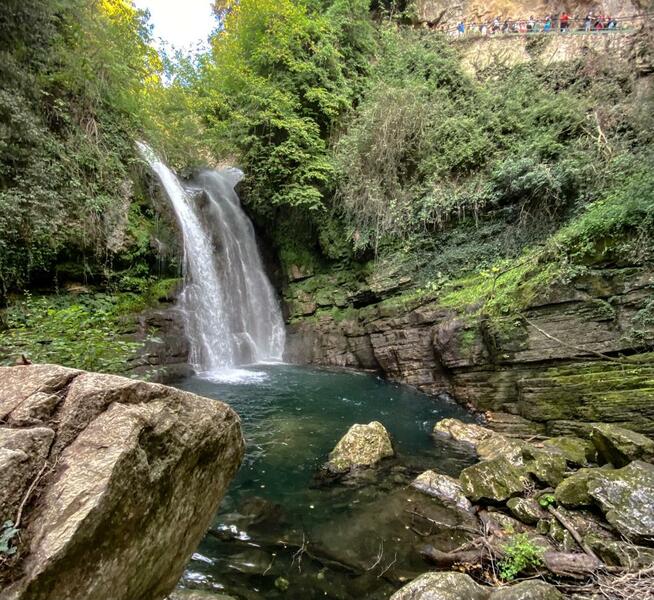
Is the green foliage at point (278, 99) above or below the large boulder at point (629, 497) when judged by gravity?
above

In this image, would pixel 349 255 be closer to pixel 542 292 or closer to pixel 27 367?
pixel 542 292

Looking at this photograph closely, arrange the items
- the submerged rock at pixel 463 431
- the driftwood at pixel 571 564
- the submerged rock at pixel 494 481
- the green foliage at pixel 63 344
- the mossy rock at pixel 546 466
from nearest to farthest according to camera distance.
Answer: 1. the driftwood at pixel 571 564
2. the green foliage at pixel 63 344
3. the submerged rock at pixel 494 481
4. the mossy rock at pixel 546 466
5. the submerged rock at pixel 463 431

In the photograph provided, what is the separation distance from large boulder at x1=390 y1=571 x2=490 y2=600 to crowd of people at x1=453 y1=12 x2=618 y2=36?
20148 mm

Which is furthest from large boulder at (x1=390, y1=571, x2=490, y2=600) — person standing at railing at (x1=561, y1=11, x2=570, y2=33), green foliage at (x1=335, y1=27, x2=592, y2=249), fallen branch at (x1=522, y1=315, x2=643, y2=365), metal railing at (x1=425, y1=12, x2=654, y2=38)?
person standing at railing at (x1=561, y1=11, x2=570, y2=33)

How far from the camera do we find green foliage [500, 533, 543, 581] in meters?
3.01

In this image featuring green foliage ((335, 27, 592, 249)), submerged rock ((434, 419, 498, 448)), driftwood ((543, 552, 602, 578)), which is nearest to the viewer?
driftwood ((543, 552, 602, 578))

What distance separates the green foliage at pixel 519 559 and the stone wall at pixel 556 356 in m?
3.57

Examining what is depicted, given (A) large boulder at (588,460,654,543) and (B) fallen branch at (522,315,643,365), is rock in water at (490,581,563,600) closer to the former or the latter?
(A) large boulder at (588,460,654,543)

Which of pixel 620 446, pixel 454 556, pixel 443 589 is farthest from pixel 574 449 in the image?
pixel 443 589

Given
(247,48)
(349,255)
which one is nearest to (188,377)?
(349,255)

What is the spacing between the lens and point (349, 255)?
12812mm

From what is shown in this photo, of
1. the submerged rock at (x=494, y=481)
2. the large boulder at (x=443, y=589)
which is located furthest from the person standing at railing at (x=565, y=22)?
the large boulder at (x=443, y=589)

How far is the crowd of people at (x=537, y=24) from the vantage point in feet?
50.3

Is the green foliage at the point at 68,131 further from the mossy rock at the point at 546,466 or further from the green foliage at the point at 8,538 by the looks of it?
the mossy rock at the point at 546,466
